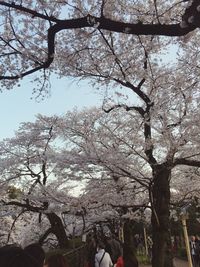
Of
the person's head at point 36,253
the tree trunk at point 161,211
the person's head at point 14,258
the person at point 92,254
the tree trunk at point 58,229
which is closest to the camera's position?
the person's head at point 14,258

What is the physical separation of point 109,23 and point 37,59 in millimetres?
2911

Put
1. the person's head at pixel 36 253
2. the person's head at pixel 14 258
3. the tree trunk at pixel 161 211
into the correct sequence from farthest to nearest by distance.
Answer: the tree trunk at pixel 161 211 < the person's head at pixel 36 253 < the person's head at pixel 14 258

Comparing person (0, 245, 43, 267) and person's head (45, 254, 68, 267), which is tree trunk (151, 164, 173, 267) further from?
person (0, 245, 43, 267)

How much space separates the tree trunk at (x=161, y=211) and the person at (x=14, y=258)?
790 cm

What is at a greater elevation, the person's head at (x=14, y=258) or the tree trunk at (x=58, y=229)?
the tree trunk at (x=58, y=229)

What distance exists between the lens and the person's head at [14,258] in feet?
6.08

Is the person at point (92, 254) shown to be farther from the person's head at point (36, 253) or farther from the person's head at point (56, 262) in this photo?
the person's head at point (36, 253)

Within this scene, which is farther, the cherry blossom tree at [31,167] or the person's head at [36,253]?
the cherry blossom tree at [31,167]

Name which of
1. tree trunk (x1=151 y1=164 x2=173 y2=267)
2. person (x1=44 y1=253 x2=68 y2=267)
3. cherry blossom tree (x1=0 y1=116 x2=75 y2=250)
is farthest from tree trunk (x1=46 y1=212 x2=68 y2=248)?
person (x1=44 y1=253 x2=68 y2=267)

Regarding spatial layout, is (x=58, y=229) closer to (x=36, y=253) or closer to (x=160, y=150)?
(x=160, y=150)

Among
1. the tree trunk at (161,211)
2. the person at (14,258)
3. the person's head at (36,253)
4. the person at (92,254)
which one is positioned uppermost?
the tree trunk at (161,211)

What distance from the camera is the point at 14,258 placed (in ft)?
6.16

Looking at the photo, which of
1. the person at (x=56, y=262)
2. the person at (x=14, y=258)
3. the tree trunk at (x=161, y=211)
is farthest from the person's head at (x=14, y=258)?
the tree trunk at (x=161, y=211)

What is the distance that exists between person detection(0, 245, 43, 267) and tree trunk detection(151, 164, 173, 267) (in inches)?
311
